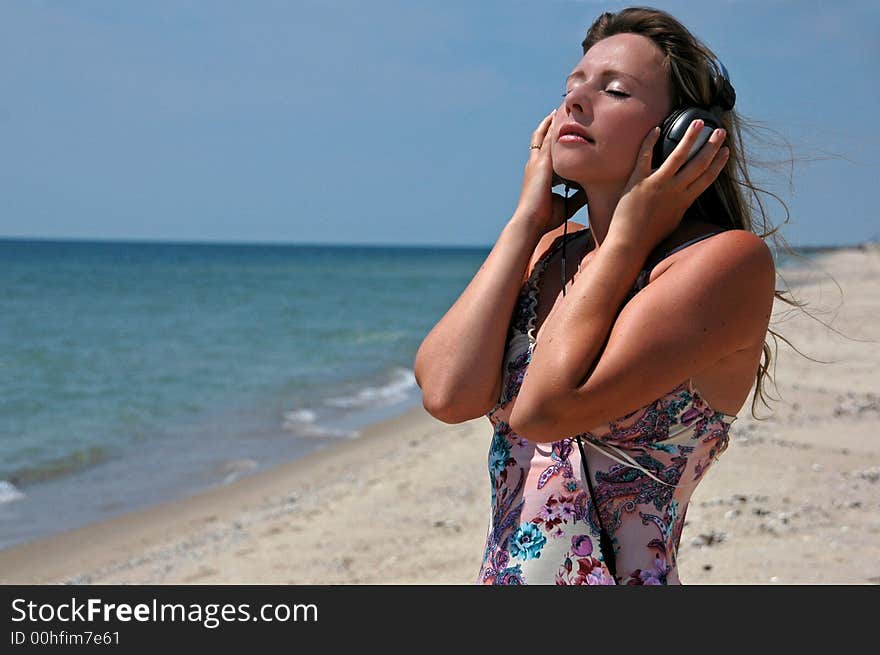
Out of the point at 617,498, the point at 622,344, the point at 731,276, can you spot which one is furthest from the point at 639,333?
the point at 617,498

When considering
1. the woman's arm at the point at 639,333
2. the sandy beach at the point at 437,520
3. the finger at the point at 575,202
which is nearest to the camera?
the woman's arm at the point at 639,333

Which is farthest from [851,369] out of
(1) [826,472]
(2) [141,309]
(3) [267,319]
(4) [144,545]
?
(2) [141,309]

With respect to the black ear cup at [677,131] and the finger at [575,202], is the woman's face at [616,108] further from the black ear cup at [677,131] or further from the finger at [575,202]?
the finger at [575,202]

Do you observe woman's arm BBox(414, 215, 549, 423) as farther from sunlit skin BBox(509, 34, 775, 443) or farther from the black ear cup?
the black ear cup

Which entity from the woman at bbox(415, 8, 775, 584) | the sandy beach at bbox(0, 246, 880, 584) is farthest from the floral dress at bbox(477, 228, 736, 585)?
the sandy beach at bbox(0, 246, 880, 584)

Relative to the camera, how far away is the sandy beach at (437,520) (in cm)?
616

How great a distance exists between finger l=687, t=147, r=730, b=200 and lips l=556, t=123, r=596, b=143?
238 millimetres

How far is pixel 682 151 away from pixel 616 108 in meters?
0.18

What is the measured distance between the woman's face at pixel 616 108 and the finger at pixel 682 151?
95 mm

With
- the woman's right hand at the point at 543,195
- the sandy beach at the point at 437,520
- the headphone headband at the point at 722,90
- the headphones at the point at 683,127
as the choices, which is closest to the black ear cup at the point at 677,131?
the headphones at the point at 683,127

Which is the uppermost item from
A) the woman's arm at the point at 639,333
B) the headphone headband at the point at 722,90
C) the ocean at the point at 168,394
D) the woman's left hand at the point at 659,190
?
the ocean at the point at 168,394

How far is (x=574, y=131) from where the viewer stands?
2.06 metres

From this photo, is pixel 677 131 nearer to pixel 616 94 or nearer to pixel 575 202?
pixel 616 94

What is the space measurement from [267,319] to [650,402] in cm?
3518
